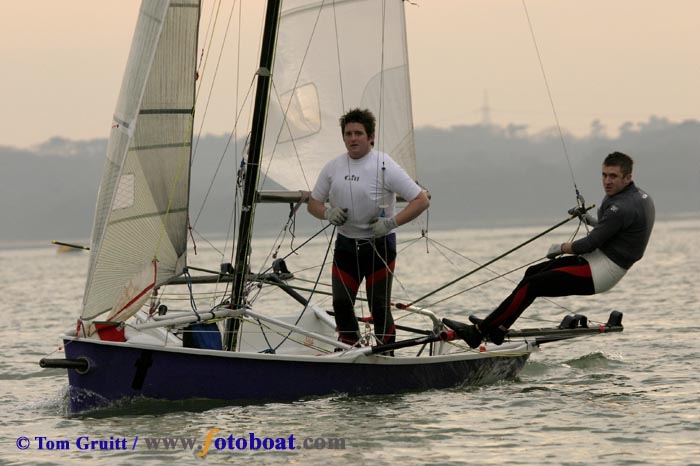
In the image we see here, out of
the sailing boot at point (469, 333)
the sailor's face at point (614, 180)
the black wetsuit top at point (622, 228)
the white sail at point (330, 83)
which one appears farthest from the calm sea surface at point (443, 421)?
the white sail at point (330, 83)

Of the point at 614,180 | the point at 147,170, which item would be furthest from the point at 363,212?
the point at 614,180

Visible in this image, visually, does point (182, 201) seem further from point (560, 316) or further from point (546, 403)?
point (560, 316)

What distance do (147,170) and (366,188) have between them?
1.68m

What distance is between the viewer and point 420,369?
32.0ft

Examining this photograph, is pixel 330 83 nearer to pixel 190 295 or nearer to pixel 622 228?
pixel 190 295

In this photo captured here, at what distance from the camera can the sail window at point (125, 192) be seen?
895 centimetres

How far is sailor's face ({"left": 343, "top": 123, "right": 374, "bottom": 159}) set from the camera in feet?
30.5

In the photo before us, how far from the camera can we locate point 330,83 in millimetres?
11766

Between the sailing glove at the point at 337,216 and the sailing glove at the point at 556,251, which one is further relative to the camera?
the sailing glove at the point at 556,251

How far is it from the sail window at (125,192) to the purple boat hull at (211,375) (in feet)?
3.41

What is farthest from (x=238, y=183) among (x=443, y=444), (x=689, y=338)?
(x=689, y=338)

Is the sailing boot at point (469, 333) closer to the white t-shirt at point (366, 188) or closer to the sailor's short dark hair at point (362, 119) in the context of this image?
the white t-shirt at point (366, 188)

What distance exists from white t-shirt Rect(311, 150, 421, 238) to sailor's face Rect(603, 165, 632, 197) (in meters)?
1.46

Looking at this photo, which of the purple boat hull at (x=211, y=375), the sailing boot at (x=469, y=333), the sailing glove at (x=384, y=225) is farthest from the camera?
the sailing boot at (x=469, y=333)
